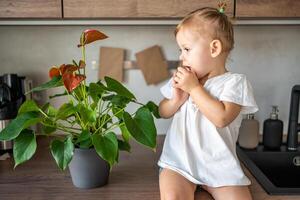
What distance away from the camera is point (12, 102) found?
3.98ft

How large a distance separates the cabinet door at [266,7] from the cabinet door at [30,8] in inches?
22.4

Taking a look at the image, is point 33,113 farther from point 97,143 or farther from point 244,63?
point 244,63

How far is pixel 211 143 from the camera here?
93cm

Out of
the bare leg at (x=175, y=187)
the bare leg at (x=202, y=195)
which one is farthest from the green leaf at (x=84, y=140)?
the bare leg at (x=202, y=195)

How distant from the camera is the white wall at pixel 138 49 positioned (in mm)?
1377

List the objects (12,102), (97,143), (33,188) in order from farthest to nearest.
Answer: (12,102)
(33,188)
(97,143)

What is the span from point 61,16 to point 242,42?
0.75 meters

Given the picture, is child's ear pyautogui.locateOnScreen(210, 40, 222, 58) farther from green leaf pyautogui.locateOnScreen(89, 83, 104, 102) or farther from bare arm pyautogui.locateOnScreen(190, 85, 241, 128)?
green leaf pyautogui.locateOnScreen(89, 83, 104, 102)

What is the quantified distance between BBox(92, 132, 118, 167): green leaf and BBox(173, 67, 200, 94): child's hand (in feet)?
0.79

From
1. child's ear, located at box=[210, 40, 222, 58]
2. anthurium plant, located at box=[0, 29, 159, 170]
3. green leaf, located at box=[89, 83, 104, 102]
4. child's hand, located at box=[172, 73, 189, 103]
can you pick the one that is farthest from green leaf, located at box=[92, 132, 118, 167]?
child's ear, located at box=[210, 40, 222, 58]

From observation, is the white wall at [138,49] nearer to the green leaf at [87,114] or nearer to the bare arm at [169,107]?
the bare arm at [169,107]

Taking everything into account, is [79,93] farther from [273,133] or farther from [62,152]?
[273,133]

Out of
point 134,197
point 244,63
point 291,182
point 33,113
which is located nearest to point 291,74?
point 244,63

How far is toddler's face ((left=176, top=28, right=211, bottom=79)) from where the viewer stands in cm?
91
